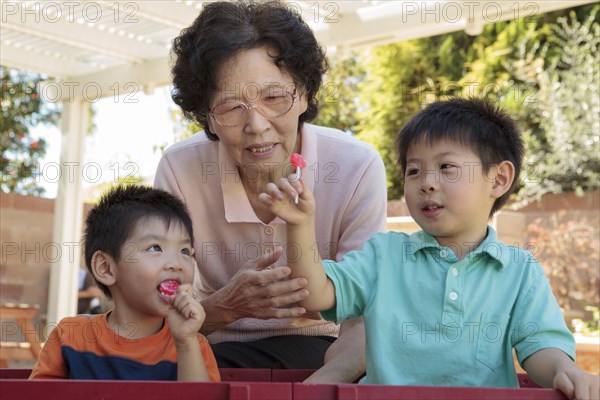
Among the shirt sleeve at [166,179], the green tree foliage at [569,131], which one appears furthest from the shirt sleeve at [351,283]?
the green tree foliage at [569,131]

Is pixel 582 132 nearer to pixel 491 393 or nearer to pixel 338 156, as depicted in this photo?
pixel 338 156

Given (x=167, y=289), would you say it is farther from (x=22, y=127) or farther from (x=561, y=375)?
(x=22, y=127)

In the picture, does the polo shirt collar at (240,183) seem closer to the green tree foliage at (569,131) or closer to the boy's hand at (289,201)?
the boy's hand at (289,201)

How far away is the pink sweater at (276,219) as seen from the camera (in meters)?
2.70

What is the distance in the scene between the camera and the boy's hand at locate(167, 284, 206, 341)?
6.46 ft

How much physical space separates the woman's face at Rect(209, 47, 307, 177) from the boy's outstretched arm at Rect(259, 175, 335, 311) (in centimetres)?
55

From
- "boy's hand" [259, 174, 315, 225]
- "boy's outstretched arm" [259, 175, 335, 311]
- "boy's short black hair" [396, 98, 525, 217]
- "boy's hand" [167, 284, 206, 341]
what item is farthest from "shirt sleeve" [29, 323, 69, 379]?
"boy's short black hair" [396, 98, 525, 217]

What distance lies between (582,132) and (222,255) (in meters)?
6.44

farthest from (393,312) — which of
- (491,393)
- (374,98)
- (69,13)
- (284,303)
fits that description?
(374,98)

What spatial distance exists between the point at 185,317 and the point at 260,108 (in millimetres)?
745

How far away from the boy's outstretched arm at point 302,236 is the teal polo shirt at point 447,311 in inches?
2.0

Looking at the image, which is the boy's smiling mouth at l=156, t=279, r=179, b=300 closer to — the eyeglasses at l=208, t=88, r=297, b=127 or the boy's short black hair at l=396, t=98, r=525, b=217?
the eyeglasses at l=208, t=88, r=297, b=127

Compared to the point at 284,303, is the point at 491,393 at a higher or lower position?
lower

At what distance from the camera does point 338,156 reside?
2.78 meters
